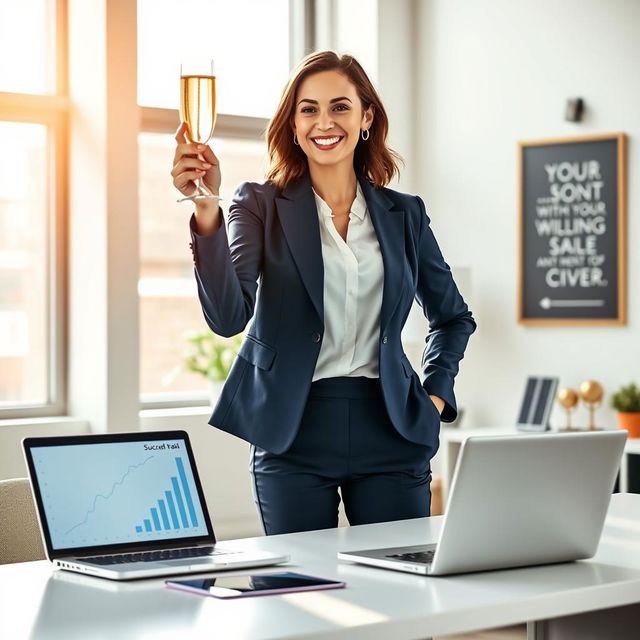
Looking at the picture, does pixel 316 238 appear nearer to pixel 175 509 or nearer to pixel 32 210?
pixel 175 509

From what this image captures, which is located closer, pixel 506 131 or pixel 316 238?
pixel 316 238

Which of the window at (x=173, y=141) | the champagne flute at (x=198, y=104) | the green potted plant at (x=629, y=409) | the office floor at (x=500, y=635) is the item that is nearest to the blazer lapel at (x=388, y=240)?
the champagne flute at (x=198, y=104)

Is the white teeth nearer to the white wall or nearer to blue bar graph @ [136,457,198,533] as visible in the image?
blue bar graph @ [136,457,198,533]

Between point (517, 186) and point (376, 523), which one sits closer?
point (376, 523)

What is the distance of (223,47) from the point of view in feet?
17.8

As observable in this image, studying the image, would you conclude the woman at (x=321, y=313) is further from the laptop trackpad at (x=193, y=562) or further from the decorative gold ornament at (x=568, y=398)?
the decorative gold ornament at (x=568, y=398)

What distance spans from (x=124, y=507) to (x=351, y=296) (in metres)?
0.77

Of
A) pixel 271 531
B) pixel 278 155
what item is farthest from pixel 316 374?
pixel 278 155

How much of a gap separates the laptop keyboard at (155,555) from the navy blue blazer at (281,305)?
45 cm

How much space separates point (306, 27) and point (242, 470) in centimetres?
221

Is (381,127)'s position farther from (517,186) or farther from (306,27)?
(306,27)

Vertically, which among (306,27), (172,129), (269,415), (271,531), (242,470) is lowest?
(242,470)

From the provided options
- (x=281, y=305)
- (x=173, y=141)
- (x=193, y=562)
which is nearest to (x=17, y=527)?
(x=193, y=562)

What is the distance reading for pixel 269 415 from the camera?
2.22 metres
